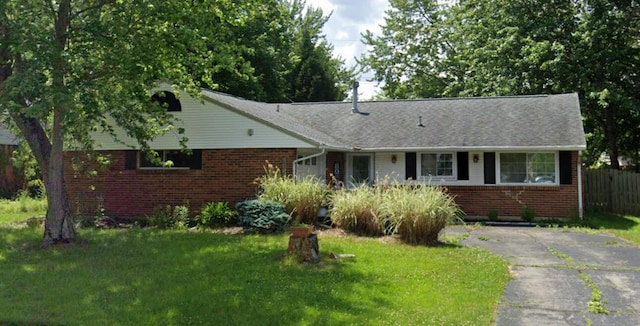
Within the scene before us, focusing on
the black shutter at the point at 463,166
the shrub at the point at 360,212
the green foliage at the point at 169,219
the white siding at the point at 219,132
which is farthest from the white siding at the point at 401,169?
the green foliage at the point at 169,219

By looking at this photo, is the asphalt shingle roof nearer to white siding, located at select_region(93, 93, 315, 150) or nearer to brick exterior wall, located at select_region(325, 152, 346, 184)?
white siding, located at select_region(93, 93, 315, 150)

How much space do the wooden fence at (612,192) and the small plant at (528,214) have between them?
12.0 ft

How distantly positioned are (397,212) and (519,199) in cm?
696

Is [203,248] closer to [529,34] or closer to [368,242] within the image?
[368,242]

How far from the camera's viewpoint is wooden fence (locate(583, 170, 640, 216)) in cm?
1684

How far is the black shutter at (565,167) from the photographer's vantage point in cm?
1518

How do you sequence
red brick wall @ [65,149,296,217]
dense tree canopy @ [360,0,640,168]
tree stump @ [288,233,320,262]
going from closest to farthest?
tree stump @ [288,233,320,262] → red brick wall @ [65,149,296,217] → dense tree canopy @ [360,0,640,168]

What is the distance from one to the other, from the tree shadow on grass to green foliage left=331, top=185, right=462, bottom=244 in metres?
2.21

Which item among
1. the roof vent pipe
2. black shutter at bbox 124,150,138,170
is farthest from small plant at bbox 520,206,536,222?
black shutter at bbox 124,150,138,170

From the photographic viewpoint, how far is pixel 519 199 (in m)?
15.6

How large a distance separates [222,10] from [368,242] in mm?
5976

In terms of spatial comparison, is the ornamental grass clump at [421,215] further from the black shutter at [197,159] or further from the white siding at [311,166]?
the black shutter at [197,159]

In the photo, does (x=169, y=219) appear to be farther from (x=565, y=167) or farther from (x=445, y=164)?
(x=565, y=167)

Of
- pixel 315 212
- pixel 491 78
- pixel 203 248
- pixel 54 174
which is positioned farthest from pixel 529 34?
pixel 54 174
